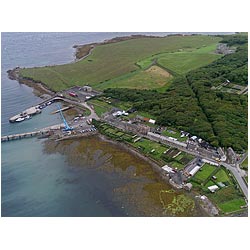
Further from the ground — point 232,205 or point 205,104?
point 205,104

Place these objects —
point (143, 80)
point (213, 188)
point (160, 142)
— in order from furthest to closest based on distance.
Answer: point (143, 80) < point (160, 142) < point (213, 188)

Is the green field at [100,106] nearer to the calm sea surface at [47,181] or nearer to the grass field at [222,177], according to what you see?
the calm sea surface at [47,181]

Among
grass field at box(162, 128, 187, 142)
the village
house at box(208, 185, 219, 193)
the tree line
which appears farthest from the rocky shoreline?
house at box(208, 185, 219, 193)

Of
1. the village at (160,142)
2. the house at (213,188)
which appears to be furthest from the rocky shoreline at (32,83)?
the house at (213,188)

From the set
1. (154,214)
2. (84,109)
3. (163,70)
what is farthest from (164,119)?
(163,70)

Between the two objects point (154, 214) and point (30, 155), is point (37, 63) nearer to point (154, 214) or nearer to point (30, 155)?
point (30, 155)

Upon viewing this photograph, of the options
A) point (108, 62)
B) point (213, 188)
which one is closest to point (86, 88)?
point (108, 62)

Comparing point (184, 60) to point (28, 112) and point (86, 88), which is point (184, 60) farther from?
point (28, 112)

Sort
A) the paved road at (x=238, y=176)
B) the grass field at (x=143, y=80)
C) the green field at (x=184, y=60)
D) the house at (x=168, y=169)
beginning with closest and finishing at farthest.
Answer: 1. the paved road at (x=238, y=176)
2. the house at (x=168, y=169)
3. the grass field at (x=143, y=80)
4. the green field at (x=184, y=60)

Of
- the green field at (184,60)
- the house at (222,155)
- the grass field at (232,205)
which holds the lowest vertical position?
the grass field at (232,205)
